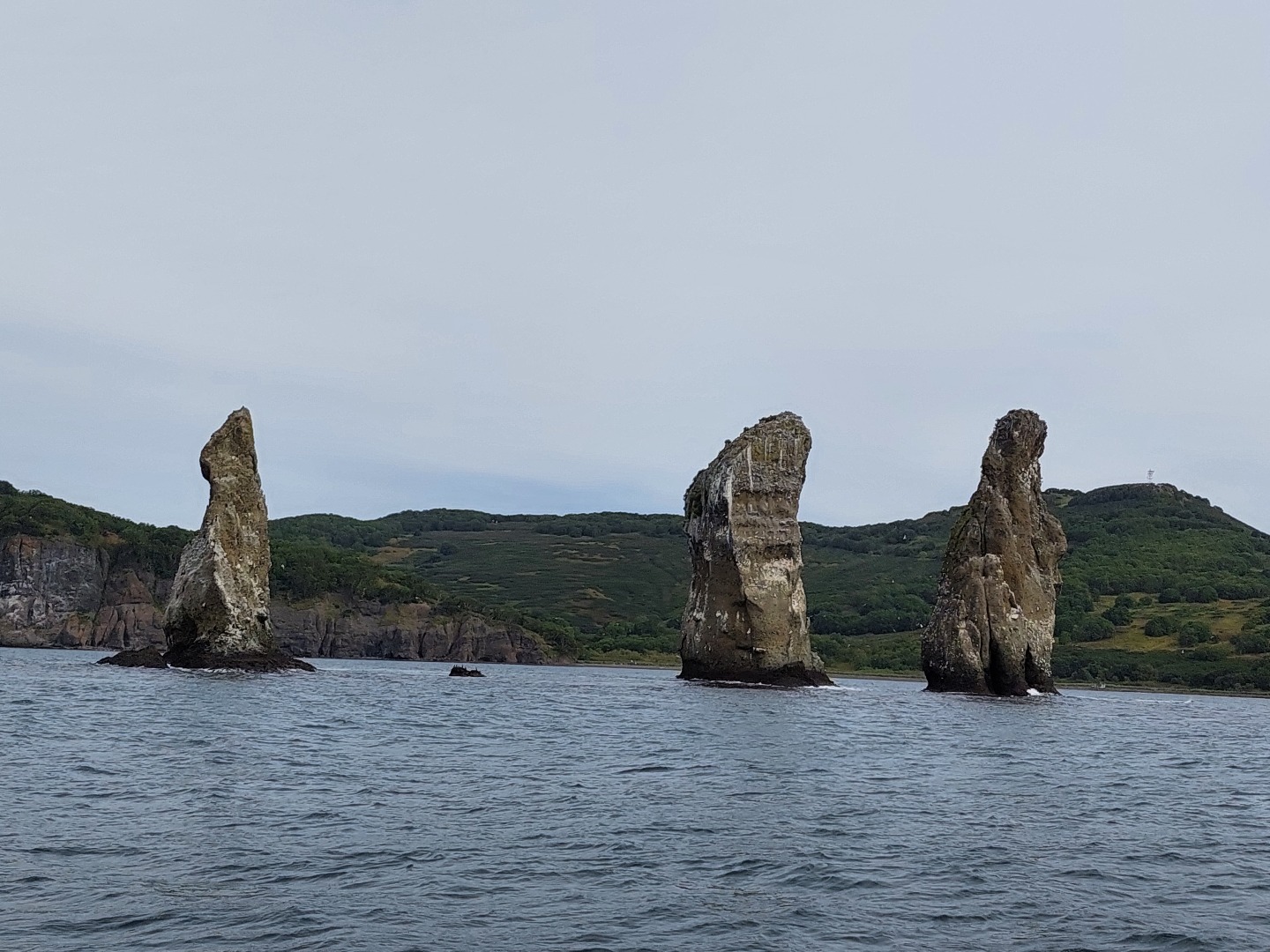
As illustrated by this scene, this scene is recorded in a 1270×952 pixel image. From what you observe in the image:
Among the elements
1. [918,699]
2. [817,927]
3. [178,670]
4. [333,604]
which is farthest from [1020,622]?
[333,604]

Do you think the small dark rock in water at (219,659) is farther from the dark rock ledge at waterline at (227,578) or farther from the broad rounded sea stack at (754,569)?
the broad rounded sea stack at (754,569)

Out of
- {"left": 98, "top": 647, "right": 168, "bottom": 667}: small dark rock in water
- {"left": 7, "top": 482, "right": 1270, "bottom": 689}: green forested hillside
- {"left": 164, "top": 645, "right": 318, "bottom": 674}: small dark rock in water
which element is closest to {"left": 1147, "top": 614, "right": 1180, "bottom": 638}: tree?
{"left": 7, "top": 482, "right": 1270, "bottom": 689}: green forested hillside

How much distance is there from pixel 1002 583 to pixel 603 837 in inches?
2210

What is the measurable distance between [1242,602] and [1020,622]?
89.3 meters

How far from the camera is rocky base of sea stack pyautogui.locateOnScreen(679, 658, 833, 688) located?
254 ft

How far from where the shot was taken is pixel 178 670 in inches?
2756

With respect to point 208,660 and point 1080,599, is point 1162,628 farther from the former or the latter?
point 208,660

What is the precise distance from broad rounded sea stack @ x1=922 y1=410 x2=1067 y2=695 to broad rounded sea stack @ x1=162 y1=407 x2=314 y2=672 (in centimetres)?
3973

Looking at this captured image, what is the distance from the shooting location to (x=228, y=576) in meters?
73.1

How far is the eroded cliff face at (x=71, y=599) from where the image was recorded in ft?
455

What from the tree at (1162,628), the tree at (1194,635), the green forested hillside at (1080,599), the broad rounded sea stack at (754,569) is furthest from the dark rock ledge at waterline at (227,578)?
the tree at (1162,628)

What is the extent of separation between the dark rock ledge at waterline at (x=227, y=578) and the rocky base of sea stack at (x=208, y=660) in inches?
2.0

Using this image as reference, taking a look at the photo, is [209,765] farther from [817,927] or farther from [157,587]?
[157,587]

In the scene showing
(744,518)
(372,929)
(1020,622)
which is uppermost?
(744,518)
